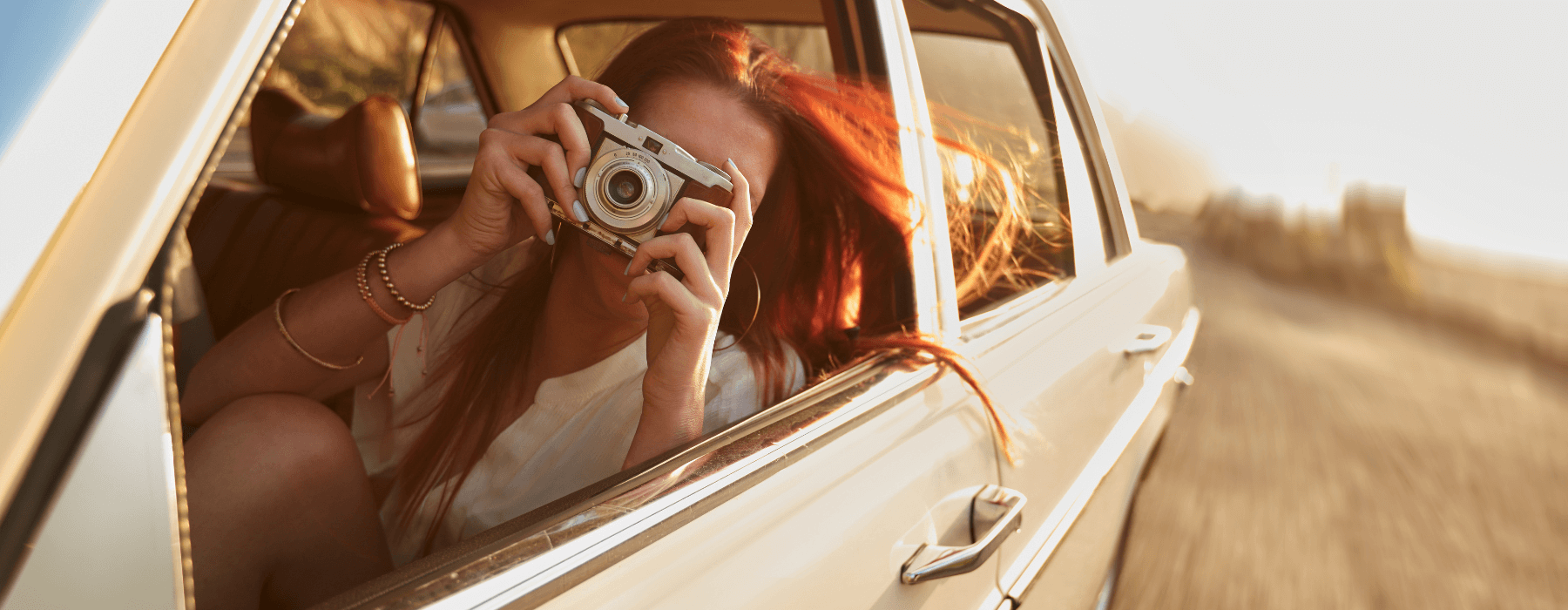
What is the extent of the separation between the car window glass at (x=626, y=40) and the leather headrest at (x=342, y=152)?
420mm

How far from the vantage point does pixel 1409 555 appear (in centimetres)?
325

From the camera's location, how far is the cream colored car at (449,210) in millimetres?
477

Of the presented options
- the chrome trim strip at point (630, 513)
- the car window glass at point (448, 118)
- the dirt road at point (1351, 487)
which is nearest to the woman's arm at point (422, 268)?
the chrome trim strip at point (630, 513)

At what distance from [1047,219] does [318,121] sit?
1770 millimetres

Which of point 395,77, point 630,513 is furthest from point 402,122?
point 630,513

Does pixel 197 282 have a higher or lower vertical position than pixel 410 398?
higher

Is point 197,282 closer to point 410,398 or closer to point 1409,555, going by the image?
point 410,398

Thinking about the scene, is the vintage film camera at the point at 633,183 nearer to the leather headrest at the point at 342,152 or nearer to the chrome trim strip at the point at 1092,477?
the chrome trim strip at the point at 1092,477

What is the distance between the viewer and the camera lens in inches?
40.0

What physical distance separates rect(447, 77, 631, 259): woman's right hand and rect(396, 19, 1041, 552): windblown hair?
29 cm

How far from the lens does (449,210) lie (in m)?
2.70

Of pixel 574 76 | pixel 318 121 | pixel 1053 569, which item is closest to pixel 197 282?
pixel 318 121

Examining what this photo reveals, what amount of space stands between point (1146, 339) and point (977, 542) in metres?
1.13

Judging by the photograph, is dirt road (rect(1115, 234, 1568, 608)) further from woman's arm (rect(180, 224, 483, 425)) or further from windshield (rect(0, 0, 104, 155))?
windshield (rect(0, 0, 104, 155))
